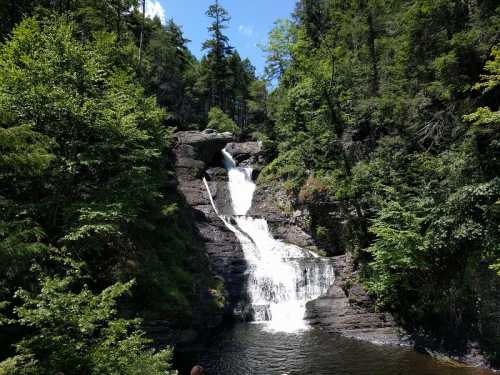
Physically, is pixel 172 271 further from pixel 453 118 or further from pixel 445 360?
pixel 453 118

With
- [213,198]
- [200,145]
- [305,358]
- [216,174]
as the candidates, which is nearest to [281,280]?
[305,358]

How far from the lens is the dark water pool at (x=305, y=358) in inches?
438

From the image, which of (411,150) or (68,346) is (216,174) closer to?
(411,150)

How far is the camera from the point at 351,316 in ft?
51.2

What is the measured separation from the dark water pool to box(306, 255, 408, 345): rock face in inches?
28.0

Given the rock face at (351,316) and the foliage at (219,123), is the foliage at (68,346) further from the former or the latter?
the foliage at (219,123)

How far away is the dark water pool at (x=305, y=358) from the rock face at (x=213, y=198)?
4.51 m

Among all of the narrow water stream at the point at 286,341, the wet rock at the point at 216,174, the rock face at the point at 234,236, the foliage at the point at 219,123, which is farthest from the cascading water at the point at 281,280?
the foliage at the point at 219,123

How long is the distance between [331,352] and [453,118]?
35.5ft

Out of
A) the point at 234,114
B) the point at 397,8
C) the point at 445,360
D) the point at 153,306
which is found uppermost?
the point at 234,114

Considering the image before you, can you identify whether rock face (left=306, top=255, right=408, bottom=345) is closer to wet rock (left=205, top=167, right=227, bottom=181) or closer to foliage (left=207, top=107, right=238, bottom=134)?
wet rock (left=205, top=167, right=227, bottom=181)

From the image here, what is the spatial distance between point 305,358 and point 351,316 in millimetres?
4287

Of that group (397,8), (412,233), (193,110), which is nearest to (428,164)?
(412,233)

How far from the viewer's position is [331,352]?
503 inches
